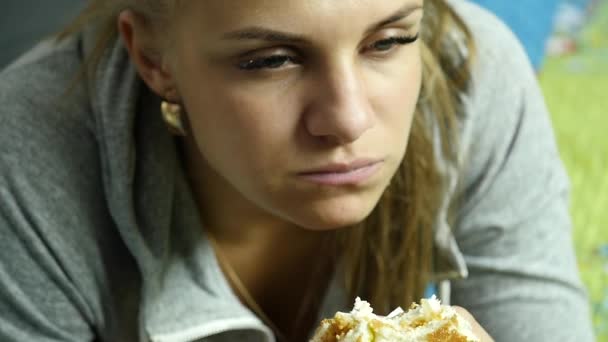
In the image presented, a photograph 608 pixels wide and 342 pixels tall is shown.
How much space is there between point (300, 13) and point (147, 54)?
24 cm

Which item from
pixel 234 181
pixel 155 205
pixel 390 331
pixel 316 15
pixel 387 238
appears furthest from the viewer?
pixel 387 238

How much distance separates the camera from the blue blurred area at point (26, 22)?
1365 mm

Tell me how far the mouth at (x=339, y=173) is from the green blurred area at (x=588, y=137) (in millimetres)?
719

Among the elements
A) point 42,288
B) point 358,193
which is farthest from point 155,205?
point 358,193

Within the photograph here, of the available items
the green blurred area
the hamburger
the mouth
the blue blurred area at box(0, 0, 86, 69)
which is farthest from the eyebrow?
the green blurred area

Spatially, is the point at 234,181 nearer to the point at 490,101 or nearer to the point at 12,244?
the point at 12,244

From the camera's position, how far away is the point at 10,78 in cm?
99

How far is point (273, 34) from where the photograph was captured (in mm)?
747

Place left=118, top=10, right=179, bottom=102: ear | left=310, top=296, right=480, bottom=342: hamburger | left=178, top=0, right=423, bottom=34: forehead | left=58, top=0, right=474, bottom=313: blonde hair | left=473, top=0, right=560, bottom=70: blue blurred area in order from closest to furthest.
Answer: left=310, top=296, right=480, bottom=342: hamburger
left=178, top=0, right=423, bottom=34: forehead
left=118, top=10, right=179, bottom=102: ear
left=58, top=0, right=474, bottom=313: blonde hair
left=473, top=0, right=560, bottom=70: blue blurred area

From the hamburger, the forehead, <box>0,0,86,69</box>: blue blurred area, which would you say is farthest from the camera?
<box>0,0,86,69</box>: blue blurred area

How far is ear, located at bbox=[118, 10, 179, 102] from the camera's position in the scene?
2.91 feet

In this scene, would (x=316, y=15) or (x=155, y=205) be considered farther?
(x=155, y=205)

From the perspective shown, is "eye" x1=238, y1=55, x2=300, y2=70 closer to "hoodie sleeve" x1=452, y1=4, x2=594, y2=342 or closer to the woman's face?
the woman's face

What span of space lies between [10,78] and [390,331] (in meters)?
0.60
